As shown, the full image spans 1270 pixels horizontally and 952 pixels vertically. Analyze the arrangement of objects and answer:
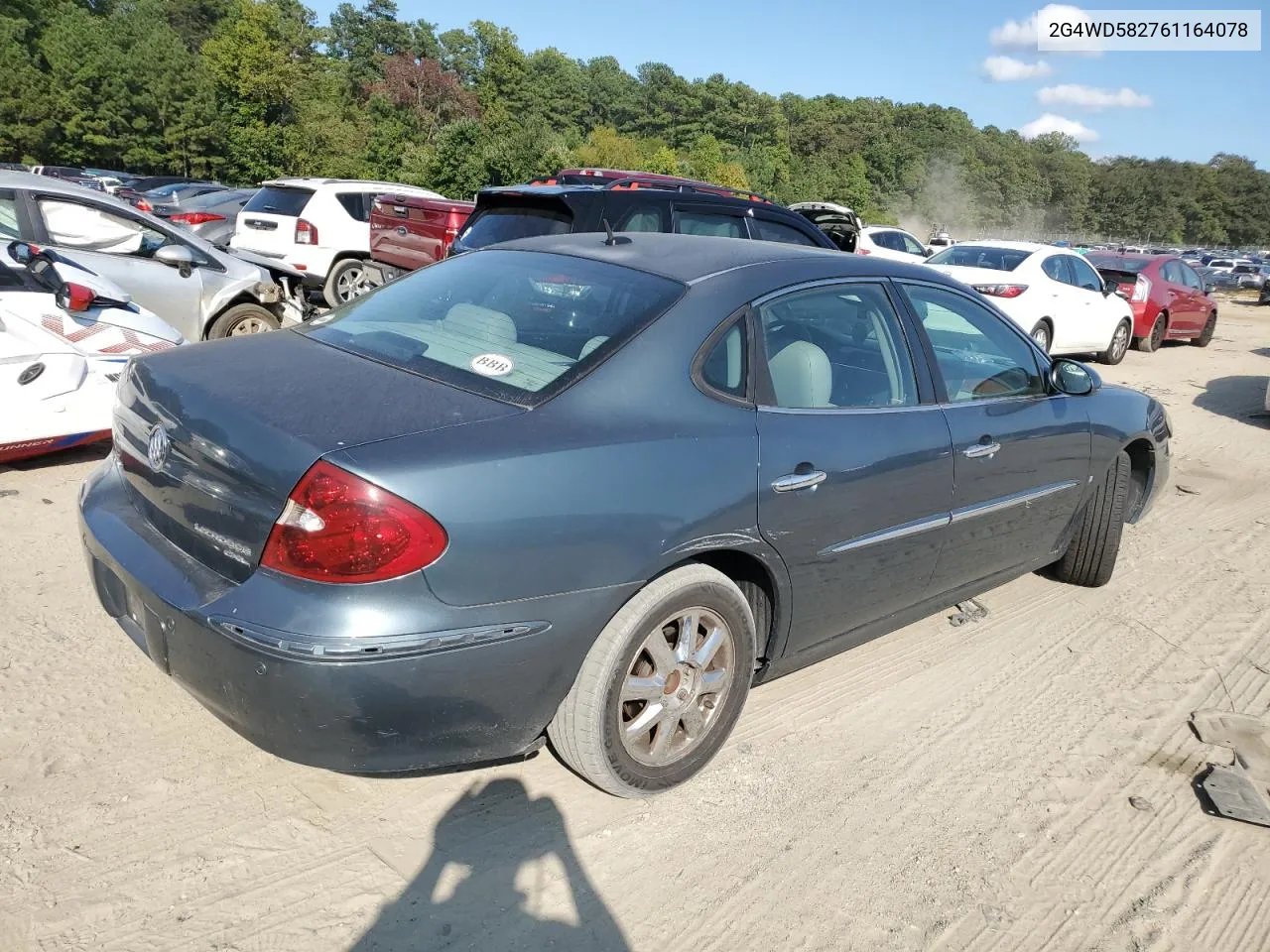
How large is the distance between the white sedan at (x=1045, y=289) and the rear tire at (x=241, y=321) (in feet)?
23.9

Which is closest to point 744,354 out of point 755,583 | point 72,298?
point 755,583

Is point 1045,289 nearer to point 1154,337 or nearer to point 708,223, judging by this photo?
point 1154,337

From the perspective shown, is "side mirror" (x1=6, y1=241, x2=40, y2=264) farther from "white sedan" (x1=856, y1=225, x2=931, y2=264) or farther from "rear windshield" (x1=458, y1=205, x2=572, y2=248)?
"white sedan" (x1=856, y1=225, x2=931, y2=264)

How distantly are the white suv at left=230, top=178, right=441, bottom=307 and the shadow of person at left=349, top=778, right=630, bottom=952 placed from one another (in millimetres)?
9684

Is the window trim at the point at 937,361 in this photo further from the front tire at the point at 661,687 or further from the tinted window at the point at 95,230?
the tinted window at the point at 95,230

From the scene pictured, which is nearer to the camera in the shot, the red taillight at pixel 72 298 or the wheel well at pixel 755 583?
the wheel well at pixel 755 583

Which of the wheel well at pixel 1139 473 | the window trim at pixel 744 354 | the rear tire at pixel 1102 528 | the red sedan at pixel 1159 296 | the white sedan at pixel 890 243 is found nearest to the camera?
the window trim at pixel 744 354

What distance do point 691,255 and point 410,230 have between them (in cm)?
767

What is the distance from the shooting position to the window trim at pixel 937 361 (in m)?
3.73

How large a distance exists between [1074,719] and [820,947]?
68.1 inches

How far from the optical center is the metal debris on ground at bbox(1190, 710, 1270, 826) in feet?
10.4

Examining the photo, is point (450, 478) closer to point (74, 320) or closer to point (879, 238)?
point (74, 320)

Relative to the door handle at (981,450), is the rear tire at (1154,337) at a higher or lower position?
lower

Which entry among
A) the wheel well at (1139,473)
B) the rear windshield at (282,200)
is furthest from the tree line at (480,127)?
the wheel well at (1139,473)
